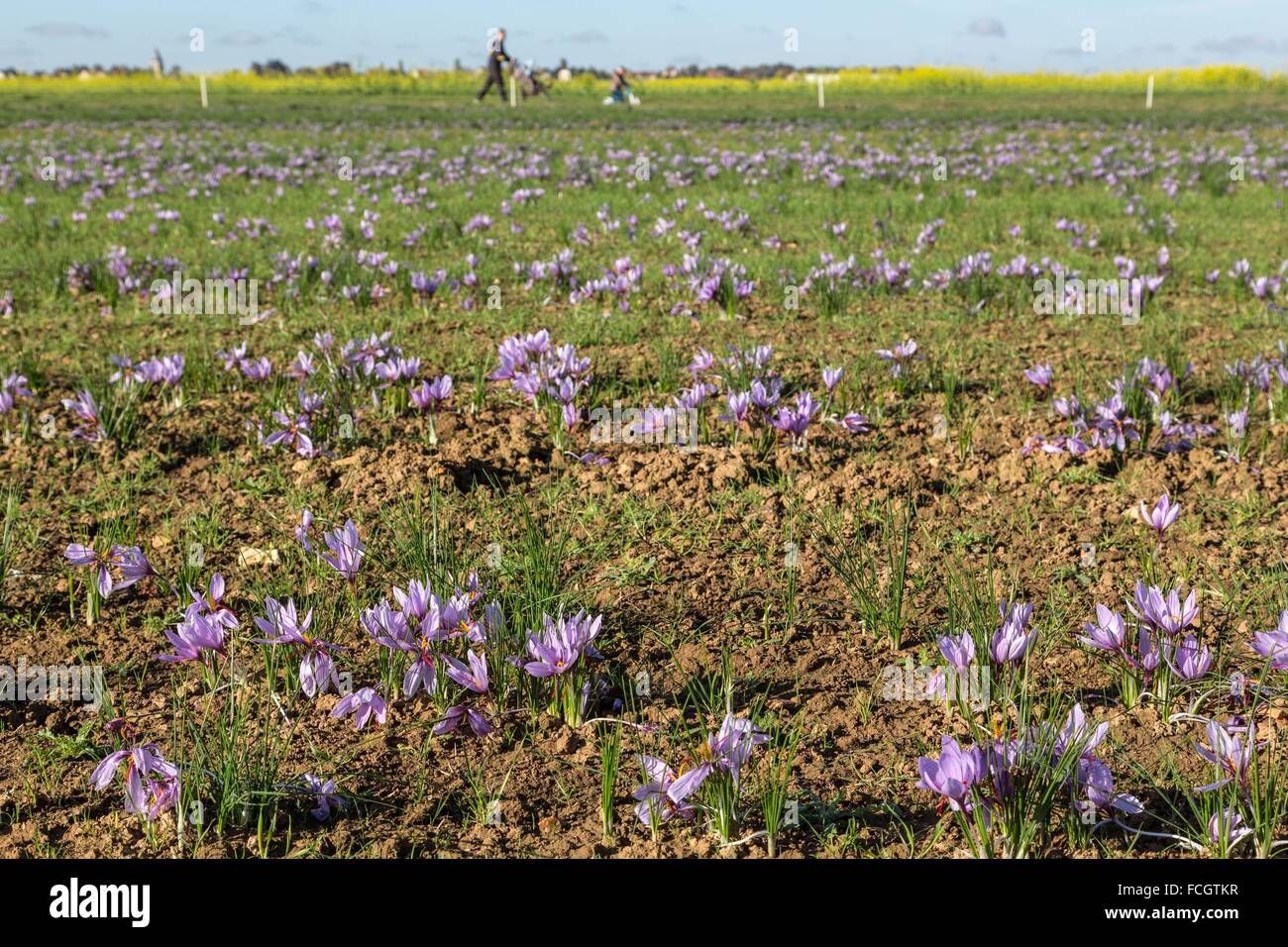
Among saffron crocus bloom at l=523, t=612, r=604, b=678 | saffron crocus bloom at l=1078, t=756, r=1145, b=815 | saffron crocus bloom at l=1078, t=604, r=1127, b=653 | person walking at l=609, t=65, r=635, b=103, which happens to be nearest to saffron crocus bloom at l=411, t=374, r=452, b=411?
saffron crocus bloom at l=523, t=612, r=604, b=678

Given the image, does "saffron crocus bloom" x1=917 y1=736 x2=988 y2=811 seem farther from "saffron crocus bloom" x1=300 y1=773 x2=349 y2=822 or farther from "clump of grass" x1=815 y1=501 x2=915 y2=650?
"saffron crocus bloom" x1=300 y1=773 x2=349 y2=822

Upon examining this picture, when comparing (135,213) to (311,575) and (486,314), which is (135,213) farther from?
(311,575)

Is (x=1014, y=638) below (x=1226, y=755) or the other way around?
the other way around

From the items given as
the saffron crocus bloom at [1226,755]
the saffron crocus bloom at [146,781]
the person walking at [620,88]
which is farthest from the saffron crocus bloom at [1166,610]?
the person walking at [620,88]

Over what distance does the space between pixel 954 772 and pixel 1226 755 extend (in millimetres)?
722

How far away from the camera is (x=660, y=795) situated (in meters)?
2.71

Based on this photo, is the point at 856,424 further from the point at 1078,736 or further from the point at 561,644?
the point at 1078,736

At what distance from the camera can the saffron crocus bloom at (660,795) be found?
2.58m

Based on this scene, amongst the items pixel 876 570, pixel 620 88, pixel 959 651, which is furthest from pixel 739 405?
pixel 620 88

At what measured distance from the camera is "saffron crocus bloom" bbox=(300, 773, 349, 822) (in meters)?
2.81

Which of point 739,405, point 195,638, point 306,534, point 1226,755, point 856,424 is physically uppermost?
point 739,405

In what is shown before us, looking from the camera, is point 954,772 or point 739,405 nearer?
point 954,772

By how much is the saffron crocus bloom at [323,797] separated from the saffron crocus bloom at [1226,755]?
7.08 feet

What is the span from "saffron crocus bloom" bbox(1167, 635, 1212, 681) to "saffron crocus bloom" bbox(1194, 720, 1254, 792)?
1.20 ft
